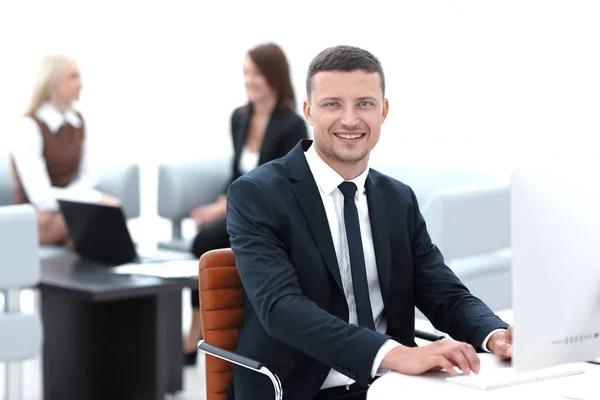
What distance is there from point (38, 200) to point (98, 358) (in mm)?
1217

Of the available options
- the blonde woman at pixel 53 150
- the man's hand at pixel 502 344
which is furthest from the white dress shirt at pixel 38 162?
the man's hand at pixel 502 344

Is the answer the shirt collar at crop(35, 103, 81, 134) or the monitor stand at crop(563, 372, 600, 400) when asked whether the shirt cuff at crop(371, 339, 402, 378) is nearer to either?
the monitor stand at crop(563, 372, 600, 400)

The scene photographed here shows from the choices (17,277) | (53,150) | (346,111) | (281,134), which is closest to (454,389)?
(346,111)

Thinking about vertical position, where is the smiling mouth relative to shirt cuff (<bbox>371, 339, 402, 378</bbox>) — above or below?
above

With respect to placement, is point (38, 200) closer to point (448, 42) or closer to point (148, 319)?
point (148, 319)

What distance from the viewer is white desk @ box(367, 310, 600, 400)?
2045 millimetres

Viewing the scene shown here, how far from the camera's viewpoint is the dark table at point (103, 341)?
4512 mm

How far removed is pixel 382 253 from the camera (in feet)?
8.68

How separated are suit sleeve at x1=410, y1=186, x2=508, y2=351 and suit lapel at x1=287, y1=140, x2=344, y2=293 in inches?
10.8

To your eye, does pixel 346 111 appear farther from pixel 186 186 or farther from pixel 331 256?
pixel 186 186

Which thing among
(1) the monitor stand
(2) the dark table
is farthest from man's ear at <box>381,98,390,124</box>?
(2) the dark table

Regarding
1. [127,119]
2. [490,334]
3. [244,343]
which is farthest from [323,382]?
[127,119]

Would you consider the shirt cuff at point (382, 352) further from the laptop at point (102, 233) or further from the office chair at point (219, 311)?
the laptop at point (102, 233)

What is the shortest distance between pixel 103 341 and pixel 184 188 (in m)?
1.72
